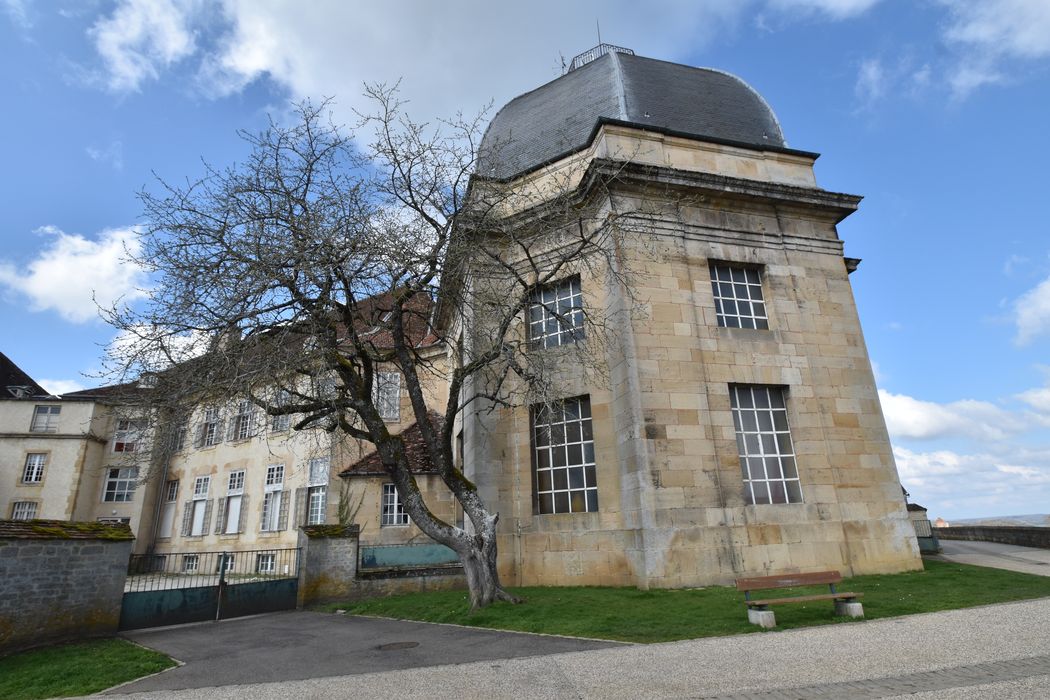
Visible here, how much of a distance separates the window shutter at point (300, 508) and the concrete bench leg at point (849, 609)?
17791 mm

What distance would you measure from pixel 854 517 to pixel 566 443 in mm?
6114

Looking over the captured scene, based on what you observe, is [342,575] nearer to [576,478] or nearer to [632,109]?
[576,478]

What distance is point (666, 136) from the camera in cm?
1405

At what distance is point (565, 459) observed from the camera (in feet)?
41.6

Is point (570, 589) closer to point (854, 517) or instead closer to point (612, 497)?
point (612, 497)

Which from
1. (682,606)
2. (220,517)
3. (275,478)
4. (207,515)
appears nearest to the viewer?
(682,606)

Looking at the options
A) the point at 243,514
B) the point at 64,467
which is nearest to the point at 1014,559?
the point at 243,514

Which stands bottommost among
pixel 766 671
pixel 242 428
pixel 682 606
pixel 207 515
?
pixel 766 671

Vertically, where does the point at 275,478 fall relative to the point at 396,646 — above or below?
above

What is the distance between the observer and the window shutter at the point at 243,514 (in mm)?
22750

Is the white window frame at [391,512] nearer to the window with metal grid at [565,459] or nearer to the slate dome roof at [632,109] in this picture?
the window with metal grid at [565,459]

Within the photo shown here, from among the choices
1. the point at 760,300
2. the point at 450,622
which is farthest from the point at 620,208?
the point at 450,622

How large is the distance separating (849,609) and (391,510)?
44.3ft

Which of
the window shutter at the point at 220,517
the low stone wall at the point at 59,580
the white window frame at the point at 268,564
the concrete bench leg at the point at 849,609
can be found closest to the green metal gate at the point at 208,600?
the low stone wall at the point at 59,580
